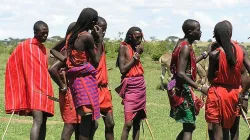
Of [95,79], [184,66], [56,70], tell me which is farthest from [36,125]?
[184,66]

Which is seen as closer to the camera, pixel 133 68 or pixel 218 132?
pixel 218 132

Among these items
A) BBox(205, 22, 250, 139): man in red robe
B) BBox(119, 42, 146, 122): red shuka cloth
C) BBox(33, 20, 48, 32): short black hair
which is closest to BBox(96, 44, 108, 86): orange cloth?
BBox(119, 42, 146, 122): red shuka cloth

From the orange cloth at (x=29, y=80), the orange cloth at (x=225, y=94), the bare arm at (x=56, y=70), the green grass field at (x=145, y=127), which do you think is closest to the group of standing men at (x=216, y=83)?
the orange cloth at (x=225, y=94)

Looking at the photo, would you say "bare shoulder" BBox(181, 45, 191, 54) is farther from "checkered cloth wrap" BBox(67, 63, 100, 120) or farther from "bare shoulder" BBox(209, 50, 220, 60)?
"checkered cloth wrap" BBox(67, 63, 100, 120)

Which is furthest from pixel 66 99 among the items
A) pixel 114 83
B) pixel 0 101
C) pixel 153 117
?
pixel 114 83

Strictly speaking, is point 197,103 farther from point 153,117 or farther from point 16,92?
point 153,117

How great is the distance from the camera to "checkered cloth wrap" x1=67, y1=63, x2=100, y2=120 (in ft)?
19.6

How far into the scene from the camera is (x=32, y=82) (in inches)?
270

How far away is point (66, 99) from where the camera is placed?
670 cm

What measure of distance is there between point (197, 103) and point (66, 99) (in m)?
1.56

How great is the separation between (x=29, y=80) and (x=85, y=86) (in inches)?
45.1

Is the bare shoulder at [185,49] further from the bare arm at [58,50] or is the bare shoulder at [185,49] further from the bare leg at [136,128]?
the bare leg at [136,128]

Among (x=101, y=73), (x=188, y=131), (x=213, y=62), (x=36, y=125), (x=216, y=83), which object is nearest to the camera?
(x=213, y=62)

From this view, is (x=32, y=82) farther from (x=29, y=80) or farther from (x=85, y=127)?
(x=85, y=127)
